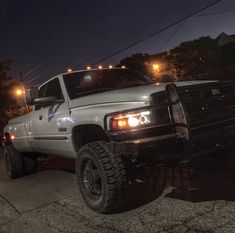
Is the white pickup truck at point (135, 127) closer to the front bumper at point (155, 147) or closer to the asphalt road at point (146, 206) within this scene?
the front bumper at point (155, 147)

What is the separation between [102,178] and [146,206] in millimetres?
763

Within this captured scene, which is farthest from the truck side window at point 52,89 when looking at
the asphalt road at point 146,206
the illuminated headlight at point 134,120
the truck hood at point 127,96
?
the illuminated headlight at point 134,120

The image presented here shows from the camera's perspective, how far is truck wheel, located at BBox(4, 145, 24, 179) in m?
7.36

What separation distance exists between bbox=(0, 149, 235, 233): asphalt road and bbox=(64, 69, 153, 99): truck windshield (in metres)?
1.49

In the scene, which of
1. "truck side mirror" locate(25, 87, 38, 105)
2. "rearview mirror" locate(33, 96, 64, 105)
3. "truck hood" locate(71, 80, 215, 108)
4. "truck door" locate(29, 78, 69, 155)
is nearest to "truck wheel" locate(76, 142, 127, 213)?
"truck hood" locate(71, 80, 215, 108)

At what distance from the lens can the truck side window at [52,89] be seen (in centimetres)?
559

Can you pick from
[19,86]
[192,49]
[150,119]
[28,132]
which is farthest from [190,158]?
[192,49]

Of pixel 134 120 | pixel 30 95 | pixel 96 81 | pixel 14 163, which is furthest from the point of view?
pixel 14 163

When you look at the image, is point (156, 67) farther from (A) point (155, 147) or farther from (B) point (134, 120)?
(A) point (155, 147)

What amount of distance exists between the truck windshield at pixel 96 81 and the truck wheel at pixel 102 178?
3.91 ft

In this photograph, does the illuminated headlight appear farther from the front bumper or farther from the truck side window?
the truck side window

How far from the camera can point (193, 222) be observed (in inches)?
145

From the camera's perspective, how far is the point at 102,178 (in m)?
4.09

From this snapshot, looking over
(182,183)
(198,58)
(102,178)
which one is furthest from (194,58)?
(102,178)
